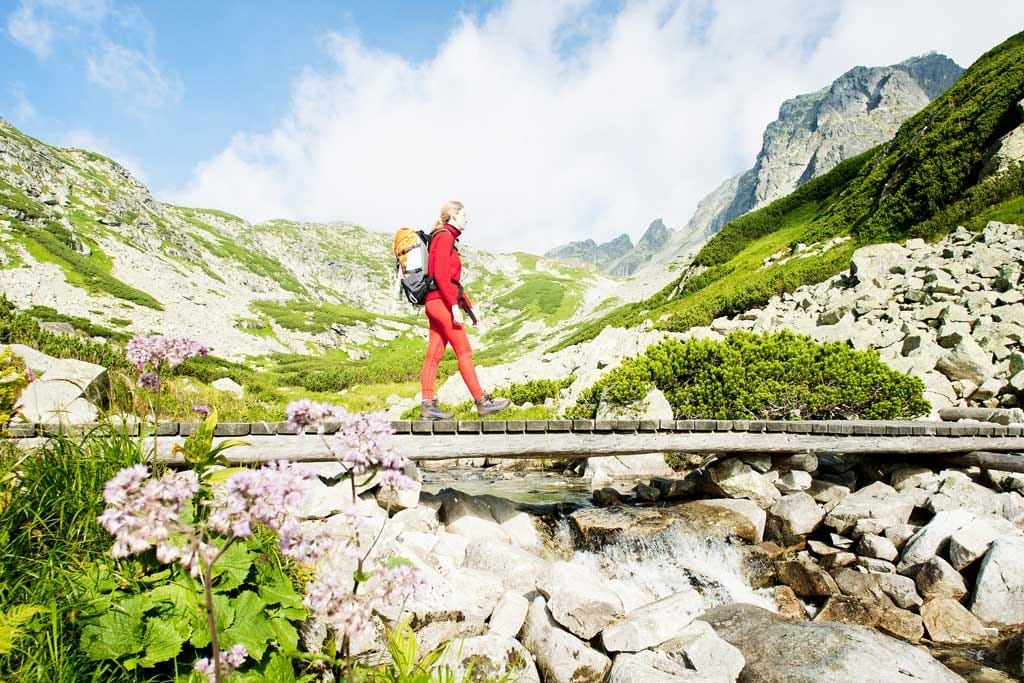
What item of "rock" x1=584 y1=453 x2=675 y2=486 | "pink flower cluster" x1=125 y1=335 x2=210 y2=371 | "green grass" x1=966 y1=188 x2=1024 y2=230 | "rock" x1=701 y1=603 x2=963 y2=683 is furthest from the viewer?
"green grass" x1=966 y1=188 x2=1024 y2=230

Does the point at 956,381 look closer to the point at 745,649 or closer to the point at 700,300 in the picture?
the point at 745,649

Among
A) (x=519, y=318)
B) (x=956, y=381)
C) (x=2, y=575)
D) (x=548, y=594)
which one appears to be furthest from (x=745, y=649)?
(x=519, y=318)

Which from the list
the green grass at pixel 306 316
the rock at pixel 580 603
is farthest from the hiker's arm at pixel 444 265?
the green grass at pixel 306 316

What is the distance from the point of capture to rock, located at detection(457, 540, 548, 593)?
6820 millimetres

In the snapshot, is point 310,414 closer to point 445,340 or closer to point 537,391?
point 445,340

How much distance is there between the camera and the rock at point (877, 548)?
8266mm

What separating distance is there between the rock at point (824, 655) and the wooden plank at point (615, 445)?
334cm

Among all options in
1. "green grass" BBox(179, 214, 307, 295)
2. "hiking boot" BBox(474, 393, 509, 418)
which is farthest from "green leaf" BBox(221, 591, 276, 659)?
"green grass" BBox(179, 214, 307, 295)

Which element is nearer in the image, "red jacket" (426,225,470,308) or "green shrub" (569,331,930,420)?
"red jacket" (426,225,470,308)

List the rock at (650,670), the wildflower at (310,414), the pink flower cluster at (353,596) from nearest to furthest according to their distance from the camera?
1. the pink flower cluster at (353,596)
2. the wildflower at (310,414)
3. the rock at (650,670)

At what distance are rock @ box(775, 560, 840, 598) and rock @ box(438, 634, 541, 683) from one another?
5053mm

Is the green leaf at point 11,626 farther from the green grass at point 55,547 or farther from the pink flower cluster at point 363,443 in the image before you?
the pink flower cluster at point 363,443

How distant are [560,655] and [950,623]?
5.27m

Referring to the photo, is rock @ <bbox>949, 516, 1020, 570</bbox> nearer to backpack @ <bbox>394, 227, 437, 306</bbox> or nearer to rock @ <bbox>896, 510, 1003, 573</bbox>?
rock @ <bbox>896, 510, 1003, 573</bbox>
